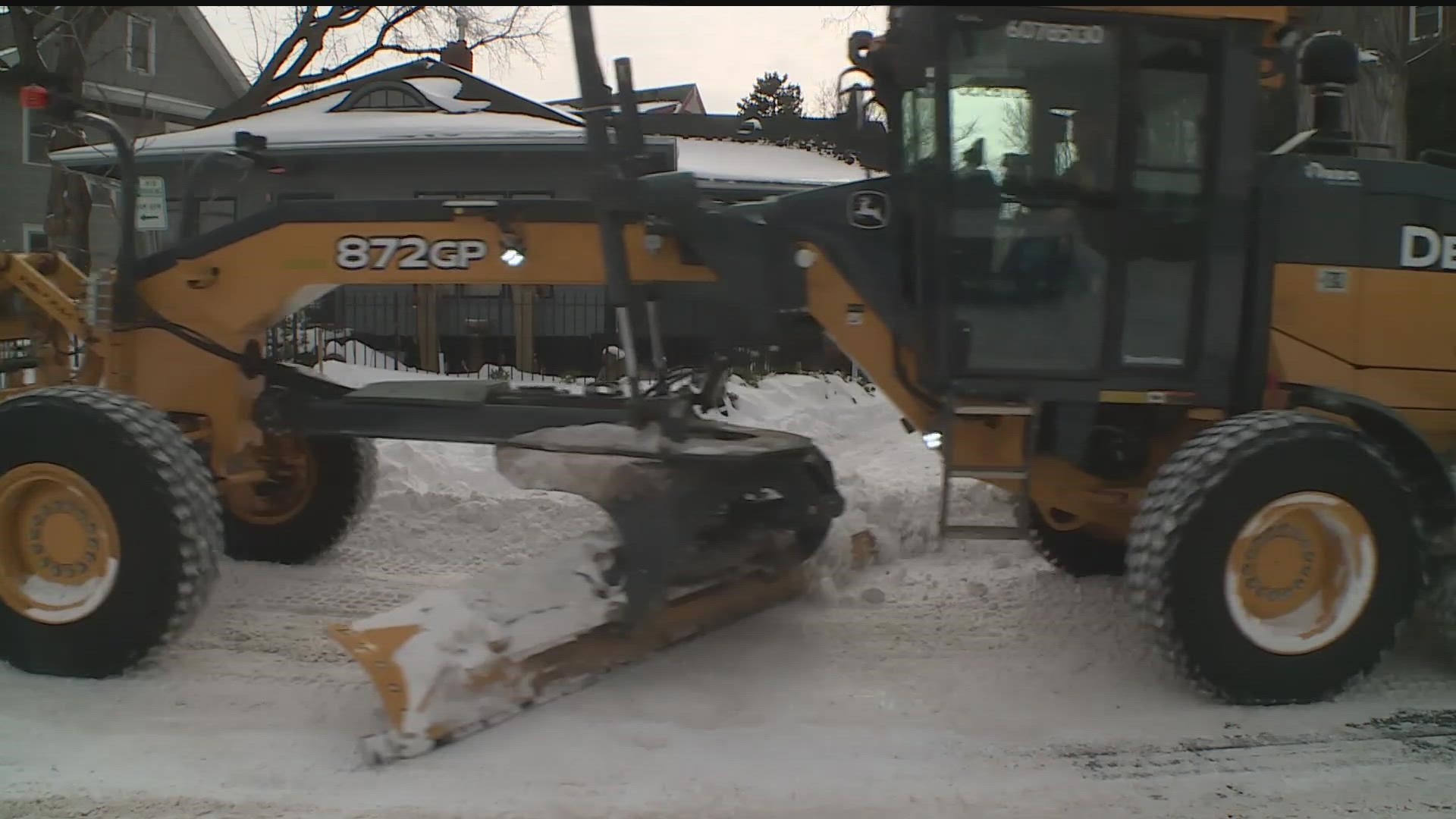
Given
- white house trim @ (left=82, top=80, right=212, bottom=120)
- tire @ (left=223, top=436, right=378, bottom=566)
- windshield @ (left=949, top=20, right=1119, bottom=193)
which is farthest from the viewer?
white house trim @ (left=82, top=80, right=212, bottom=120)

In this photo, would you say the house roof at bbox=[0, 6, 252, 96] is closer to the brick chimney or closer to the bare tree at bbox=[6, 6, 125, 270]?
the brick chimney

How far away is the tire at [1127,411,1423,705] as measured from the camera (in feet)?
12.7

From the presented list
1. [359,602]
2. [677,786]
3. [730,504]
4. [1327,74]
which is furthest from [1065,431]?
[359,602]

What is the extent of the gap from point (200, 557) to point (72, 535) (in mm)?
543

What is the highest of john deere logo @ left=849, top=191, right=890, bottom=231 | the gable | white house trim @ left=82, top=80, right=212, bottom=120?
the gable

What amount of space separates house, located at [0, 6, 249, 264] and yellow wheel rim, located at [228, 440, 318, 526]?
14828 mm

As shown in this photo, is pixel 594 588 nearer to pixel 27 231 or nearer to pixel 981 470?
pixel 981 470

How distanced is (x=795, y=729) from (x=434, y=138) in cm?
1189

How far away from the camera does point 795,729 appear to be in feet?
12.6

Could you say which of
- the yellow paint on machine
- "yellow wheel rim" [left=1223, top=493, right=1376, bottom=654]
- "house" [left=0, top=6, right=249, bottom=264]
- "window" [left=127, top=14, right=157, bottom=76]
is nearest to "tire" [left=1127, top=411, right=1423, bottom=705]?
"yellow wheel rim" [left=1223, top=493, right=1376, bottom=654]

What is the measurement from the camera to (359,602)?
518 cm

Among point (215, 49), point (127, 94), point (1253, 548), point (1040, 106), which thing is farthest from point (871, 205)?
point (215, 49)

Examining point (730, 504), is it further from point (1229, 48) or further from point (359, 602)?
point (1229, 48)

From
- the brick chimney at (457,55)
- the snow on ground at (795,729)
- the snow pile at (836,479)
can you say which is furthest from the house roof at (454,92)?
the snow on ground at (795,729)
